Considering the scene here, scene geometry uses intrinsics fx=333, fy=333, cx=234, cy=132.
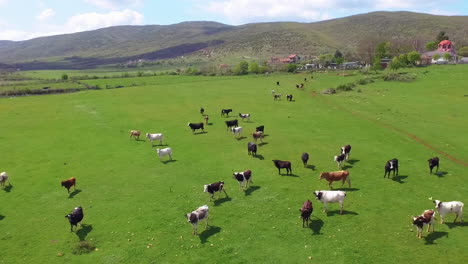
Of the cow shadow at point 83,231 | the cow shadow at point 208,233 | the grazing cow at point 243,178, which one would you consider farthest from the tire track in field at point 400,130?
the cow shadow at point 83,231

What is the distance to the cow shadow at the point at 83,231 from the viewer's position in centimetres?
1863

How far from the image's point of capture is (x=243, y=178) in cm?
2358

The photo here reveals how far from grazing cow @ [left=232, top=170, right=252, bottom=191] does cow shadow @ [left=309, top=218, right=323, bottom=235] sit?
6.13 meters

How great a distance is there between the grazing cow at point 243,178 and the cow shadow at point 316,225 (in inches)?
241

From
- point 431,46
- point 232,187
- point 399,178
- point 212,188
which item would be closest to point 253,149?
point 232,187

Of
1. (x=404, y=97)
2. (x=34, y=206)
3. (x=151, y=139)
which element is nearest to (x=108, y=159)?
(x=151, y=139)

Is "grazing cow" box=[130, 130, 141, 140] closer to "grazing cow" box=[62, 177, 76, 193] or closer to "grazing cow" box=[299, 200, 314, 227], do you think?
"grazing cow" box=[62, 177, 76, 193]

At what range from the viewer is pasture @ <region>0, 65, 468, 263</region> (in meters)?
17.0

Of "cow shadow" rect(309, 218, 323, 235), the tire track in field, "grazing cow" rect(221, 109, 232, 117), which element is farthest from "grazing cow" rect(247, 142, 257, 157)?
"grazing cow" rect(221, 109, 232, 117)

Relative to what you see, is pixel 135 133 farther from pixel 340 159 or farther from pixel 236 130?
pixel 340 159

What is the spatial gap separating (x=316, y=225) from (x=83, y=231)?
43.8ft

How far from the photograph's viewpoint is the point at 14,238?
18.9m

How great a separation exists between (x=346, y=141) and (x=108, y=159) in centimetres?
2406

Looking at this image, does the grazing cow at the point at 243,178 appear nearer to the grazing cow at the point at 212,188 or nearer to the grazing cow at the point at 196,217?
the grazing cow at the point at 212,188
